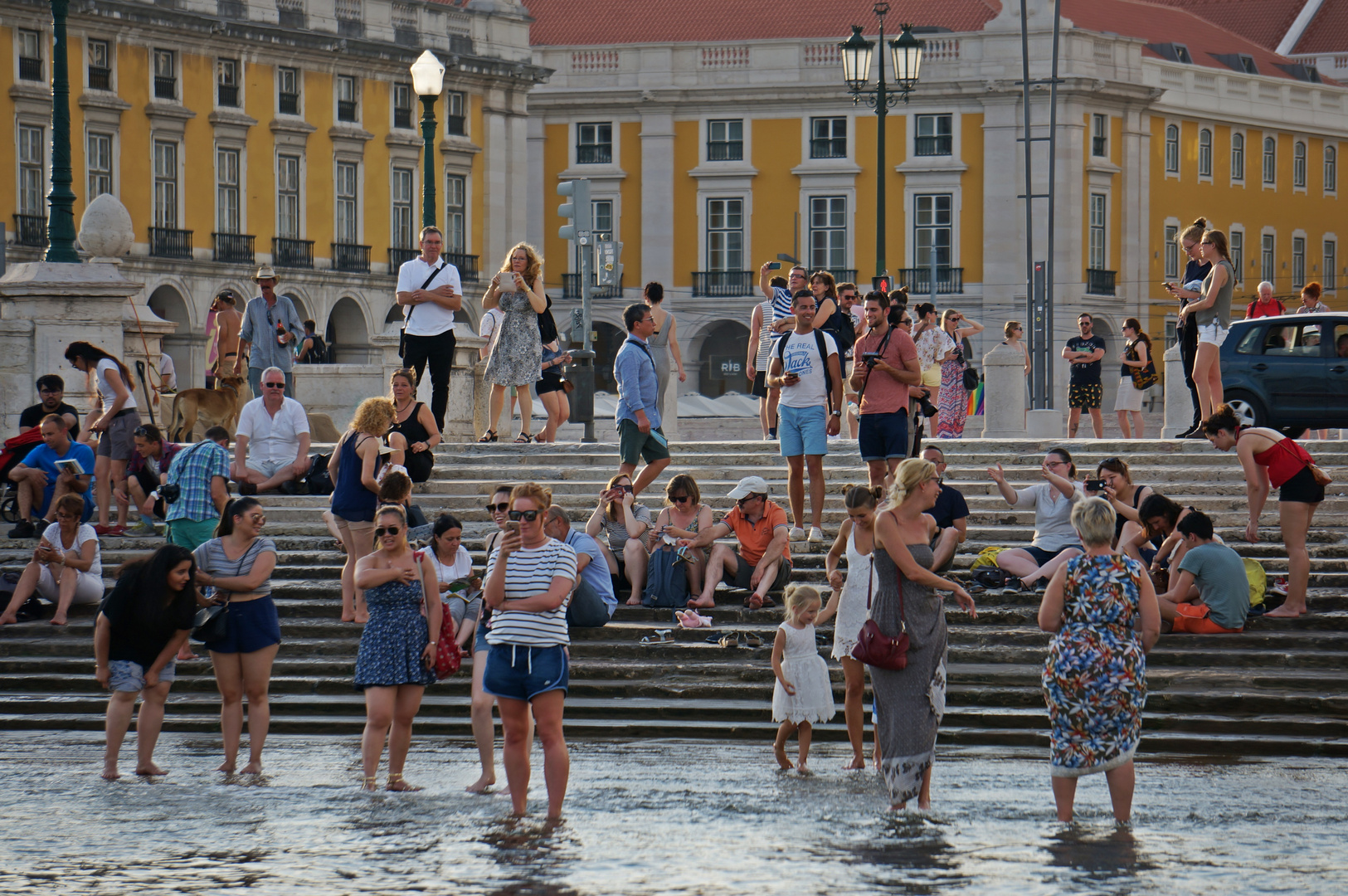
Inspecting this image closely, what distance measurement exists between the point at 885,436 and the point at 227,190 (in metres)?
39.8

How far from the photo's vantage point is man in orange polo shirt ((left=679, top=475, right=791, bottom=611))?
1499 cm

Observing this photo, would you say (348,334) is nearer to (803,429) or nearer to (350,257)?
(350,257)

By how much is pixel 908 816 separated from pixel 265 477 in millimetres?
8630

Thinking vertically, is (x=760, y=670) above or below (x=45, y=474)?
below

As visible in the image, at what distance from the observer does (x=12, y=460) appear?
60.9ft

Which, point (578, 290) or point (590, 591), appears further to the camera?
point (578, 290)

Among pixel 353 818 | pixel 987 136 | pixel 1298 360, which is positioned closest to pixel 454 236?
pixel 987 136

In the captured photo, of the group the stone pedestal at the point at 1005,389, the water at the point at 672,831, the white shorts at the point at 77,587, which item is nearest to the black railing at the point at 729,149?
the stone pedestal at the point at 1005,389

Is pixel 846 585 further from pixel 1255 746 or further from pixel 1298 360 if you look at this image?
pixel 1298 360

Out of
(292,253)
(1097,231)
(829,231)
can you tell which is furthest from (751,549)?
(1097,231)

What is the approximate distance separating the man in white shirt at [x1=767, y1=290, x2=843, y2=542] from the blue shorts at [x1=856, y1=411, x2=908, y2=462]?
1.03 feet

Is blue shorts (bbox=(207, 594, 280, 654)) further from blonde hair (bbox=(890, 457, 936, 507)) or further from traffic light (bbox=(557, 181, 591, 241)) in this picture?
traffic light (bbox=(557, 181, 591, 241))

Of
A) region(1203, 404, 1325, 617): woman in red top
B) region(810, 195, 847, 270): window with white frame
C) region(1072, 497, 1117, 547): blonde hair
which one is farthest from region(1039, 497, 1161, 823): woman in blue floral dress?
region(810, 195, 847, 270): window with white frame

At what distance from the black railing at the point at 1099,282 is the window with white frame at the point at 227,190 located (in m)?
23.2
